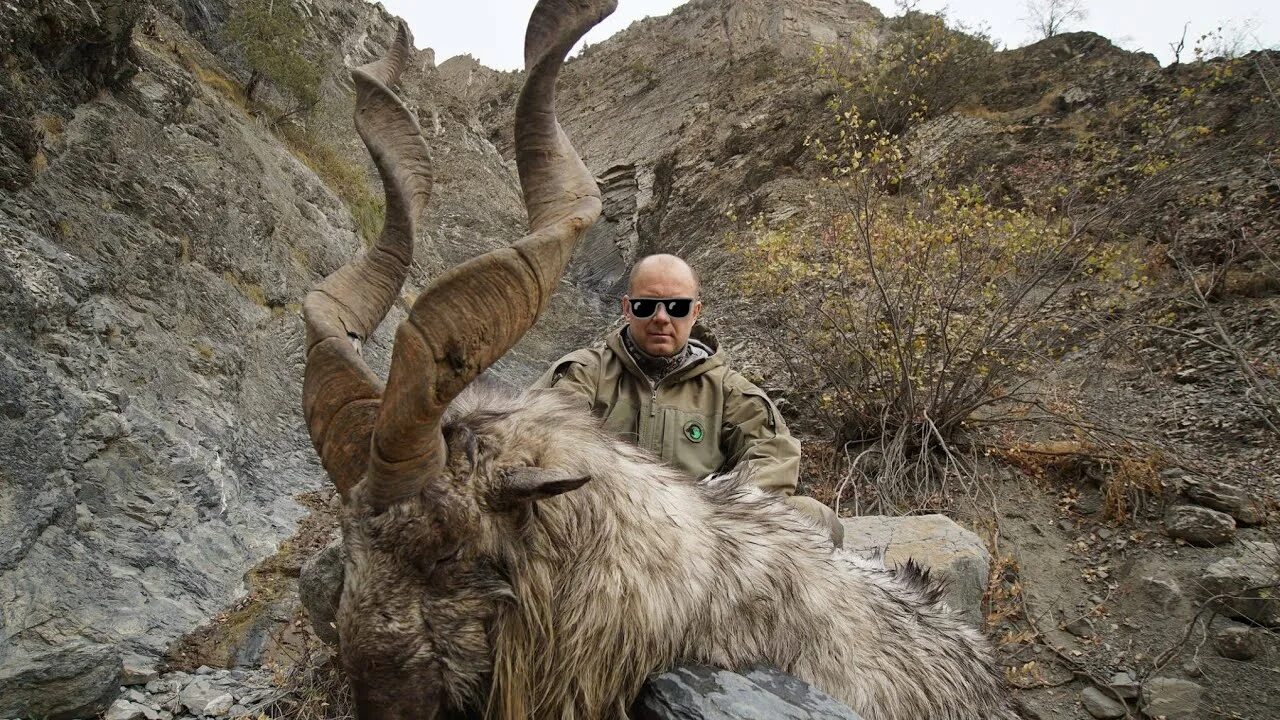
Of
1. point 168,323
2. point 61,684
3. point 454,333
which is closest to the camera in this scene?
point 454,333

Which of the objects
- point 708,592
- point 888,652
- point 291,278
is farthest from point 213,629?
point 291,278

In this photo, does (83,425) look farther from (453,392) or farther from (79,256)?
(453,392)

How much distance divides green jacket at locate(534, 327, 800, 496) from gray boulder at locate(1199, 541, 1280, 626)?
3391 millimetres

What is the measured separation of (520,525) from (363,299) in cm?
100

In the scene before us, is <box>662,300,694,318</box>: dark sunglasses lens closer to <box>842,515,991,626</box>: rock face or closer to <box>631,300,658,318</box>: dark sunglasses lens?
<box>631,300,658,318</box>: dark sunglasses lens

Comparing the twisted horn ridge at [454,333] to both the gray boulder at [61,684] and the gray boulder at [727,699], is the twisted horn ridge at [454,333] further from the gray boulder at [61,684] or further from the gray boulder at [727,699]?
the gray boulder at [61,684]

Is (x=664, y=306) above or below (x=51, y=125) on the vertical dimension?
below

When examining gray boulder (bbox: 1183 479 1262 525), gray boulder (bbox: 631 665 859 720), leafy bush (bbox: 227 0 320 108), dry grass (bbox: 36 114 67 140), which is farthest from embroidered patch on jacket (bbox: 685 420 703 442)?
leafy bush (bbox: 227 0 320 108)

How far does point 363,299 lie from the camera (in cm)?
233

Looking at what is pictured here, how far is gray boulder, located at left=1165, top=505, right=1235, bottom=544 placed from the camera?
504 cm

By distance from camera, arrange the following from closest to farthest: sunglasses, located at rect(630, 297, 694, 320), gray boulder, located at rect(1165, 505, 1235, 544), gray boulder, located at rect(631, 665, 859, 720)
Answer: gray boulder, located at rect(631, 665, 859, 720)
sunglasses, located at rect(630, 297, 694, 320)
gray boulder, located at rect(1165, 505, 1235, 544)

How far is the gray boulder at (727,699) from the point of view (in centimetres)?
193

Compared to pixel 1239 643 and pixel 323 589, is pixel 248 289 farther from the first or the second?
pixel 1239 643

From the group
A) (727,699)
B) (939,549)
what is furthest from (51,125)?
(939,549)
